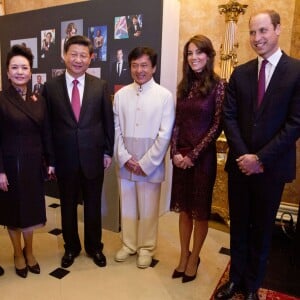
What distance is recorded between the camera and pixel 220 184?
306cm

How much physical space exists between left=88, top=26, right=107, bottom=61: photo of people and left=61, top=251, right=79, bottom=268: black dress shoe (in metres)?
1.86

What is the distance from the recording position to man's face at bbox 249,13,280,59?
163 centimetres

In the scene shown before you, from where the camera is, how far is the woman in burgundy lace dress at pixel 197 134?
76.4 inches

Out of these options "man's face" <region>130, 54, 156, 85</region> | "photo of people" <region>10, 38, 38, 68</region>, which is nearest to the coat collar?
"man's face" <region>130, 54, 156, 85</region>

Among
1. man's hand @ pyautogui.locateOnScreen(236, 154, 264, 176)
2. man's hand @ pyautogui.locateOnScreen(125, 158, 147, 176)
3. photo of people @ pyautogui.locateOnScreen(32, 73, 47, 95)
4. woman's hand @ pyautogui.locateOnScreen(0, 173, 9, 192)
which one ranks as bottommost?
woman's hand @ pyautogui.locateOnScreen(0, 173, 9, 192)

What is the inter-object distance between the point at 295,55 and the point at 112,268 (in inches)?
91.3

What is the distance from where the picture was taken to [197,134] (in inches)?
78.5

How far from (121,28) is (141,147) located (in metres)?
1.44

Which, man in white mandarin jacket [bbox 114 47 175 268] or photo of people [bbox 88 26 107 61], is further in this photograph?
photo of people [bbox 88 26 107 61]

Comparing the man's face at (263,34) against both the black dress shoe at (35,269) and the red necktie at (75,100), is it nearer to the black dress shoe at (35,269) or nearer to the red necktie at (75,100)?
the red necktie at (75,100)

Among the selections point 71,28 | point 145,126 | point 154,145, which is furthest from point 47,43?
point 154,145

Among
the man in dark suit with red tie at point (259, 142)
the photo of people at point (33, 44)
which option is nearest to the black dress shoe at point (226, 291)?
the man in dark suit with red tie at point (259, 142)

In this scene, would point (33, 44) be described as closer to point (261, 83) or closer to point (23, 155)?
point (23, 155)

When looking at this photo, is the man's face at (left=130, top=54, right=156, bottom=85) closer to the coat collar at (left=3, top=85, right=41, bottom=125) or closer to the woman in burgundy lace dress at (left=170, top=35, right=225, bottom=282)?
the woman in burgundy lace dress at (left=170, top=35, right=225, bottom=282)
